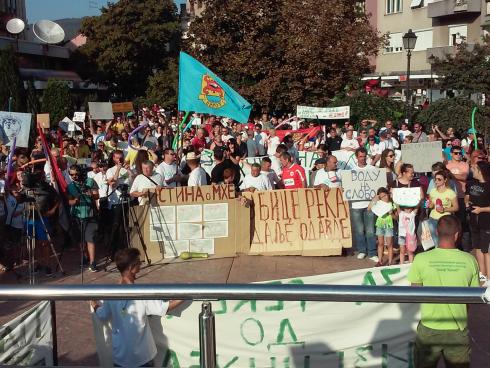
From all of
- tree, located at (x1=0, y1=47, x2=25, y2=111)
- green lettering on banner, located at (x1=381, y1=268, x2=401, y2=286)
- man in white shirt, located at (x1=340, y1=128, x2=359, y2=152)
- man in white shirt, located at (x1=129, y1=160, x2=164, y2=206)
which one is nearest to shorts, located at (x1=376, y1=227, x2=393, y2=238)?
man in white shirt, located at (x1=129, y1=160, x2=164, y2=206)

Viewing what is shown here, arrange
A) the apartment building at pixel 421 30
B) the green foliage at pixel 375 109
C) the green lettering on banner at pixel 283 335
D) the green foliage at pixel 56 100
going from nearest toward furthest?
the green lettering on banner at pixel 283 335, the green foliage at pixel 375 109, the green foliage at pixel 56 100, the apartment building at pixel 421 30

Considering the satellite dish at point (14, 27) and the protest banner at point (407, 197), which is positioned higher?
the satellite dish at point (14, 27)

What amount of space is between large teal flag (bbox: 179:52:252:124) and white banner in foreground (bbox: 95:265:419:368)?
7330mm

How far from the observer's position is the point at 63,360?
4906 mm

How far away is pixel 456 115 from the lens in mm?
19875

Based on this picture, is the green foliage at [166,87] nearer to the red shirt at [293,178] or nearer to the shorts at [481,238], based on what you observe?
the red shirt at [293,178]

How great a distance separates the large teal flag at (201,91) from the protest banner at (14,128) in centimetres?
271

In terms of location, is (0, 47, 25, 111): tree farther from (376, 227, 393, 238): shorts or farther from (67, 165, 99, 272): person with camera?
(376, 227, 393, 238): shorts

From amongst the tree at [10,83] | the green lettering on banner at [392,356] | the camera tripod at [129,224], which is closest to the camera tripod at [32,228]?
the camera tripod at [129,224]

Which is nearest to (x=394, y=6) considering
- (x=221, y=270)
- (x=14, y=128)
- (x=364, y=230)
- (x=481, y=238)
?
(x=14, y=128)

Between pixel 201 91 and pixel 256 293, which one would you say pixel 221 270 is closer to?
pixel 201 91

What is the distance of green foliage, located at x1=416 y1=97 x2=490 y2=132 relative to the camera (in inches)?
774

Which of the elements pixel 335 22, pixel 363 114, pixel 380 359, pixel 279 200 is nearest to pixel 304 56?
pixel 335 22

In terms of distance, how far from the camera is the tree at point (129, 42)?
48.0 m
